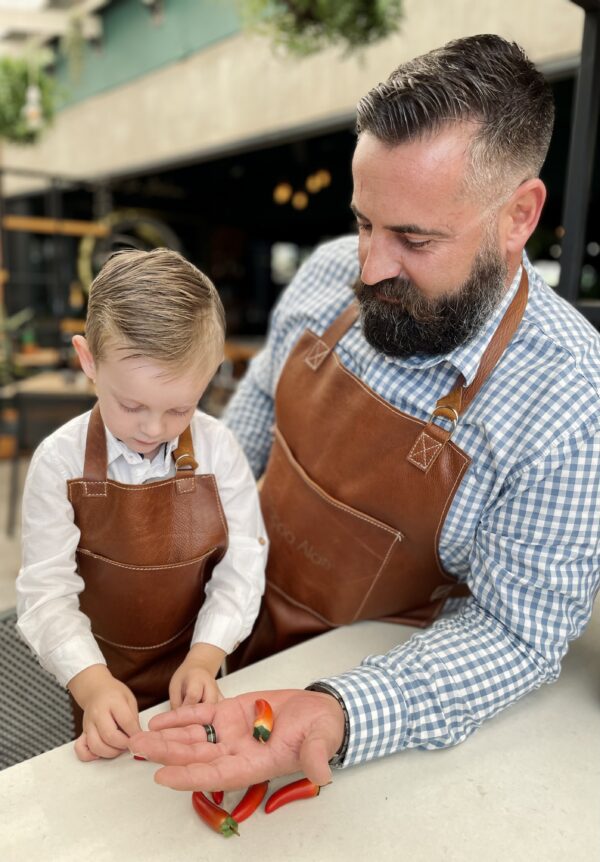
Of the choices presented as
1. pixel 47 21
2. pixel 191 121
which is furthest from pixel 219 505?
pixel 47 21

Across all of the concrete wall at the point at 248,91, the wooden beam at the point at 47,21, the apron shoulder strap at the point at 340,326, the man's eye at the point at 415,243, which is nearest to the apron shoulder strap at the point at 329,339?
the apron shoulder strap at the point at 340,326

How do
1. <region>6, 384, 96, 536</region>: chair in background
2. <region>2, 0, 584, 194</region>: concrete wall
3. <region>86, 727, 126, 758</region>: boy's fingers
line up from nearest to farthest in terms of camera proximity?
1. <region>86, 727, 126, 758</region>: boy's fingers
2. <region>2, 0, 584, 194</region>: concrete wall
3. <region>6, 384, 96, 536</region>: chair in background

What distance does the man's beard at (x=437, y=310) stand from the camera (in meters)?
1.10

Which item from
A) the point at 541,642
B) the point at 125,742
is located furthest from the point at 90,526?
the point at 541,642

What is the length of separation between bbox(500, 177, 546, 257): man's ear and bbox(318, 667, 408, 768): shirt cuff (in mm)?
699

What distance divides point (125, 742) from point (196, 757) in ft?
0.36

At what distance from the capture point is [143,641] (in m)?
1.18

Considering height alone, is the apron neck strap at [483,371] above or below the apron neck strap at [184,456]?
above

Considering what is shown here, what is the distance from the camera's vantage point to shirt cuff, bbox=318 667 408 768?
0.87 metres

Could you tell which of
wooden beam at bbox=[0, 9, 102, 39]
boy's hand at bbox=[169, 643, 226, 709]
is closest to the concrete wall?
wooden beam at bbox=[0, 9, 102, 39]

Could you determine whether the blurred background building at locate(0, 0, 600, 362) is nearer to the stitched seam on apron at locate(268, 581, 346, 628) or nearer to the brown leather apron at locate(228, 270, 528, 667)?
the brown leather apron at locate(228, 270, 528, 667)

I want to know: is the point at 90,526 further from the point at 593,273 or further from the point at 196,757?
the point at 593,273

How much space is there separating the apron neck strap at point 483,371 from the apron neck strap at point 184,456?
1.26 ft

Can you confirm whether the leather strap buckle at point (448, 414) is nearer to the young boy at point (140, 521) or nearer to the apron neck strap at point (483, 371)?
the apron neck strap at point (483, 371)
